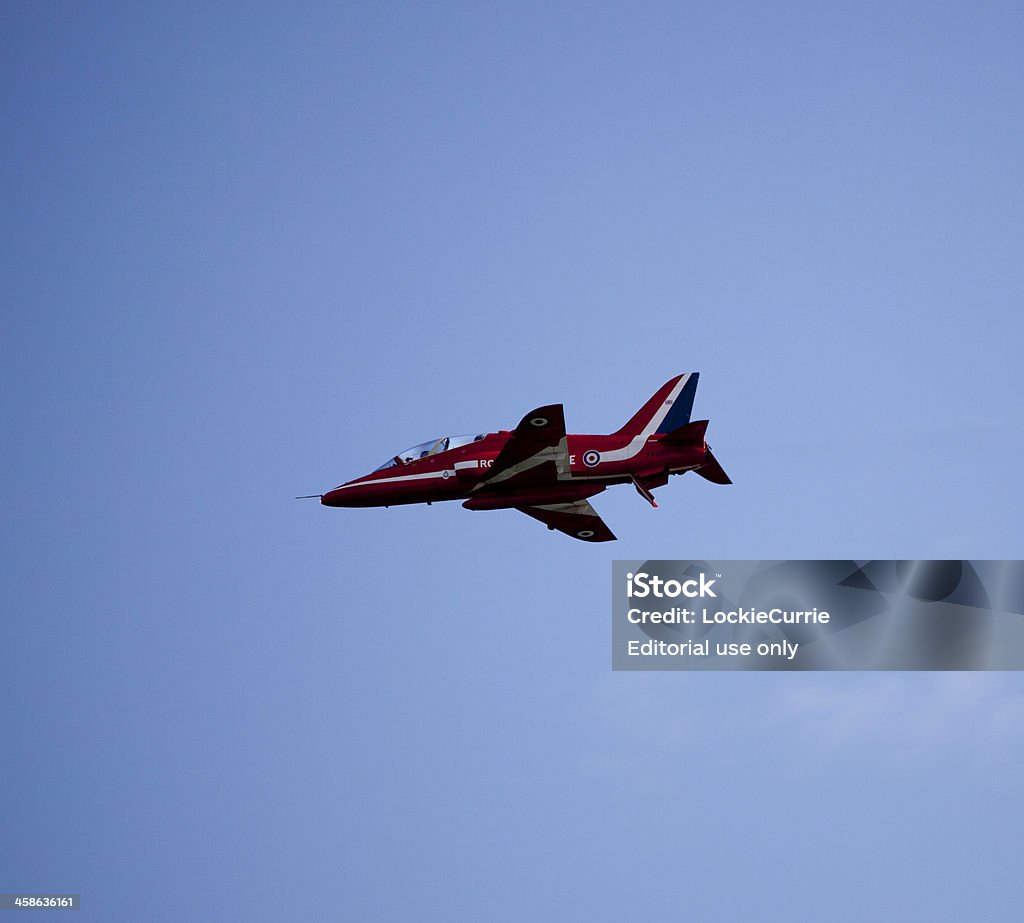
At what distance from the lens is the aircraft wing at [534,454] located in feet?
206

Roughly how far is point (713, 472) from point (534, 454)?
308 inches

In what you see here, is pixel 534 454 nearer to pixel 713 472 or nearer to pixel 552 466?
pixel 552 466

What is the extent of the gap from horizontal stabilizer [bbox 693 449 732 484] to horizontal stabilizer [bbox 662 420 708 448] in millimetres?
969

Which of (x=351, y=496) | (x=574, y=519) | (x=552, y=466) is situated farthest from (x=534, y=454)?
(x=351, y=496)

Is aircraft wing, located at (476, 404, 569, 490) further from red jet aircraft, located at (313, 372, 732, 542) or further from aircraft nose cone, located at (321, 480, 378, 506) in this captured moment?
aircraft nose cone, located at (321, 480, 378, 506)

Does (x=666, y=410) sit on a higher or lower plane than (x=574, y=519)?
higher

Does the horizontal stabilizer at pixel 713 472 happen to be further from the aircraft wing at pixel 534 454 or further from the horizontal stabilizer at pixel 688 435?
the aircraft wing at pixel 534 454

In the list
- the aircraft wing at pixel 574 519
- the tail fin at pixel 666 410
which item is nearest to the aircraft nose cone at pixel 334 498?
the aircraft wing at pixel 574 519

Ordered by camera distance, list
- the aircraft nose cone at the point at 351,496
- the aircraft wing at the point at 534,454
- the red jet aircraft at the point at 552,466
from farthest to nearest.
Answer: the aircraft nose cone at the point at 351,496 → the red jet aircraft at the point at 552,466 → the aircraft wing at the point at 534,454

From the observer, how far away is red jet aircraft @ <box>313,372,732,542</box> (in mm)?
65000

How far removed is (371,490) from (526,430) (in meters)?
8.51

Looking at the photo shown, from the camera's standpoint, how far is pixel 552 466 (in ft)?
214

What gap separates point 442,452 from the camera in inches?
2660

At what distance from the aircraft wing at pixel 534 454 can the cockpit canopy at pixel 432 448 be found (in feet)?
7.59
